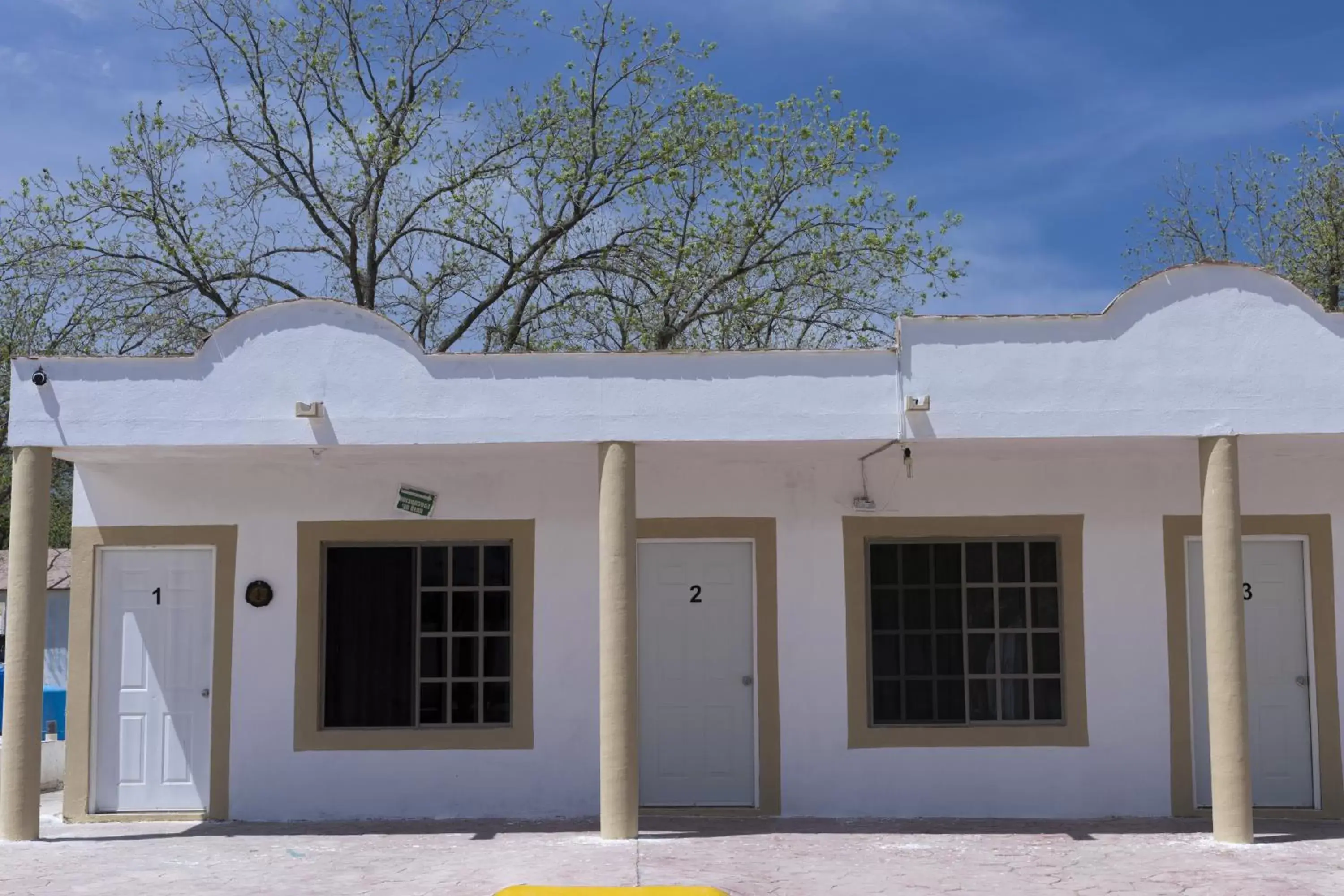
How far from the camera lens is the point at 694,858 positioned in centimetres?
815

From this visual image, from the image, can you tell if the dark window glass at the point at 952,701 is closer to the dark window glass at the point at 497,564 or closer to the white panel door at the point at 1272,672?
the white panel door at the point at 1272,672

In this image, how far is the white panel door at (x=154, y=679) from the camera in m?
10.1

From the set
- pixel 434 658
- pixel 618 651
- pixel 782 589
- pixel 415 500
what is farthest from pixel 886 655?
pixel 415 500

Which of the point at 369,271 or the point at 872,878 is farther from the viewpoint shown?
the point at 369,271

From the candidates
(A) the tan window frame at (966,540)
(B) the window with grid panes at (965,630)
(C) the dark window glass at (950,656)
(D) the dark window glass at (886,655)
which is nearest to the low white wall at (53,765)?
(A) the tan window frame at (966,540)

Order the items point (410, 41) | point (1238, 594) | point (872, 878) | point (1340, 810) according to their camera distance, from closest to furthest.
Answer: point (872, 878)
point (1238, 594)
point (1340, 810)
point (410, 41)

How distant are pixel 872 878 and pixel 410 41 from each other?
1627 centimetres

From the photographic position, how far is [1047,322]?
892cm

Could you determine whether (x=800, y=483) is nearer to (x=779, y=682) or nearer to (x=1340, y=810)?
(x=779, y=682)

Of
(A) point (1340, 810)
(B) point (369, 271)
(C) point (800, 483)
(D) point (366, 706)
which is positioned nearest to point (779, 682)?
(C) point (800, 483)

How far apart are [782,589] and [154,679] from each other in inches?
181

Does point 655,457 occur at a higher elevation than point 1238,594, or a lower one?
higher

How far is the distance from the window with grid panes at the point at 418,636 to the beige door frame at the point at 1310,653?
4725 millimetres

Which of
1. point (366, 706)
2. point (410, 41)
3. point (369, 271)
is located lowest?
point (366, 706)
